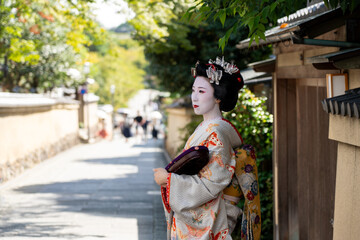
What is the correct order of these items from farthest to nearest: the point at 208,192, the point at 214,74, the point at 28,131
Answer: the point at 28,131 → the point at 214,74 → the point at 208,192

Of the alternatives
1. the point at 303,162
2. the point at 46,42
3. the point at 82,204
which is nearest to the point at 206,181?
the point at 303,162

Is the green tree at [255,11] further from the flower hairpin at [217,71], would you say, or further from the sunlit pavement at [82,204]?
the sunlit pavement at [82,204]

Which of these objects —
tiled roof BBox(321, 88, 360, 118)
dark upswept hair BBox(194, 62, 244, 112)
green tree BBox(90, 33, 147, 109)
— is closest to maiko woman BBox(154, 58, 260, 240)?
dark upswept hair BBox(194, 62, 244, 112)

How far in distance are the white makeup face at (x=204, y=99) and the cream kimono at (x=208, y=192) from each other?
104 mm

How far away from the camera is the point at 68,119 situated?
86.5ft

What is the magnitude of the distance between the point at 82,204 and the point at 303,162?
17.0ft

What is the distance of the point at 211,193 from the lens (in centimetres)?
420

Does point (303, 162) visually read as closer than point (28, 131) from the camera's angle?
Yes

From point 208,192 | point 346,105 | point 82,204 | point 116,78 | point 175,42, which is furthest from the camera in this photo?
point 116,78

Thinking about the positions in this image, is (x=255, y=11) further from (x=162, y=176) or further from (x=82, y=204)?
(x=82, y=204)

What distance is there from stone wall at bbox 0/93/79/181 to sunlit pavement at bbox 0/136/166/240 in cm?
44

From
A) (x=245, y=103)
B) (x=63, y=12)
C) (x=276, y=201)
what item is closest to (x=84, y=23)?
(x=63, y=12)

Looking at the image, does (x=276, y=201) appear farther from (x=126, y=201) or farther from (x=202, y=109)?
(x=126, y=201)

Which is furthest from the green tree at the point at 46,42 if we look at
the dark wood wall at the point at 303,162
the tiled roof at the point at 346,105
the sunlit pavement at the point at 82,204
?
the tiled roof at the point at 346,105
